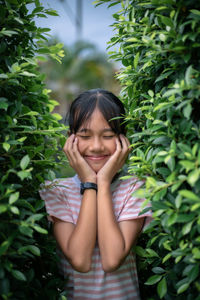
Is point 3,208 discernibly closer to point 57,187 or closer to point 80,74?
point 57,187

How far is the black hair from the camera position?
2336 millimetres

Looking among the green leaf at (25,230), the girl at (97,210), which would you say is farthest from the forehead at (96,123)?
the green leaf at (25,230)

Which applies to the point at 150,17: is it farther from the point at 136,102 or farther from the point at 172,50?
the point at 136,102

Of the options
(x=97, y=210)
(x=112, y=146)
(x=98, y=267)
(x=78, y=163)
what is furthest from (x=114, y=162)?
(x=98, y=267)

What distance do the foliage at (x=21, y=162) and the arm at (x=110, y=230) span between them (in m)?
0.37

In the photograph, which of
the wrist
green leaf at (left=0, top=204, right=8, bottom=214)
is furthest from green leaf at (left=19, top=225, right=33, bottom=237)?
the wrist

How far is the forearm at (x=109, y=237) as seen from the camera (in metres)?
1.99

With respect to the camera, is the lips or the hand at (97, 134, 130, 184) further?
the lips

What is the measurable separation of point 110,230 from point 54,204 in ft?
1.45

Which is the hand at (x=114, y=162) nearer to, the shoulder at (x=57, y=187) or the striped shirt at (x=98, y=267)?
the striped shirt at (x=98, y=267)

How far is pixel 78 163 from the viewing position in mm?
2316

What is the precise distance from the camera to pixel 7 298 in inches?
62.2

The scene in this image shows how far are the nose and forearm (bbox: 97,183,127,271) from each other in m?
0.35

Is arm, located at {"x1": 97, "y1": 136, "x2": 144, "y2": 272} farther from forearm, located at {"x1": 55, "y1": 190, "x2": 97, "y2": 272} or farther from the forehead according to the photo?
the forehead
